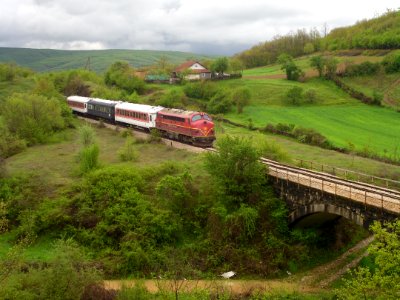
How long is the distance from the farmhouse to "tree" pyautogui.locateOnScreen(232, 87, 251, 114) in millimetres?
28832

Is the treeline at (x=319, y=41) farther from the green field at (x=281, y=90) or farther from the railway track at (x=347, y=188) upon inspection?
the railway track at (x=347, y=188)

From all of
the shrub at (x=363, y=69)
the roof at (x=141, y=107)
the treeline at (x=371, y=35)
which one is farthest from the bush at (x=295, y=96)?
the treeline at (x=371, y=35)

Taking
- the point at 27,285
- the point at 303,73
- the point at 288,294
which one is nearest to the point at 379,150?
the point at 288,294

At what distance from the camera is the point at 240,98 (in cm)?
7669

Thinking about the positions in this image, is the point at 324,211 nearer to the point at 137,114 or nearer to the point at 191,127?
the point at 191,127

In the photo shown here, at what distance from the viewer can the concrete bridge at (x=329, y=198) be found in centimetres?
2472

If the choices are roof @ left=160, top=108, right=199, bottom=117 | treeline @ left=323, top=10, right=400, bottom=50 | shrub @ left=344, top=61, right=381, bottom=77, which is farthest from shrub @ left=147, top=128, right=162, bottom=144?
treeline @ left=323, top=10, right=400, bottom=50

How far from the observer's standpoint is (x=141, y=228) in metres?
31.5

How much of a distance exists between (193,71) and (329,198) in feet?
278

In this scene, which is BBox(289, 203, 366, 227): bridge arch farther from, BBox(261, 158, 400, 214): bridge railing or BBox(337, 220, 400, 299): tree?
BBox(337, 220, 400, 299): tree

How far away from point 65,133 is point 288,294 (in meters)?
45.7

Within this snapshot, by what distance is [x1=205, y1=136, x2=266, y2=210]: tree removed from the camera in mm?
31938

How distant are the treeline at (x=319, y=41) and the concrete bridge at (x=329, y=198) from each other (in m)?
95.3

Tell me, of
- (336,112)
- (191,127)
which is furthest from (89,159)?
(336,112)
